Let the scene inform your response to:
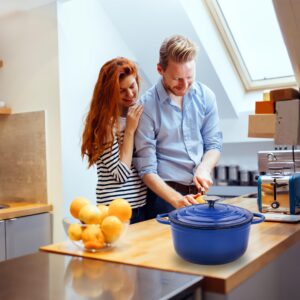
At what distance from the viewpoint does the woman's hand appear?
1721 mm

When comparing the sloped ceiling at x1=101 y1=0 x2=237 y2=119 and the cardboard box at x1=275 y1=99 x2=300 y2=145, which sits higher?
the sloped ceiling at x1=101 y1=0 x2=237 y2=119

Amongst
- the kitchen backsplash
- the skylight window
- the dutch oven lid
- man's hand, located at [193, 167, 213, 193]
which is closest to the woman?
man's hand, located at [193, 167, 213, 193]

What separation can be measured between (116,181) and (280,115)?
701mm

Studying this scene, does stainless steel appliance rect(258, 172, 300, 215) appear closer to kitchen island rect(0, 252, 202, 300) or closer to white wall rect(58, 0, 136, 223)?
kitchen island rect(0, 252, 202, 300)

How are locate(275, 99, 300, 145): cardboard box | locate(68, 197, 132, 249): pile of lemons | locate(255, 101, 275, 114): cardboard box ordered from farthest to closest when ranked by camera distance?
locate(255, 101, 275, 114): cardboard box
locate(275, 99, 300, 145): cardboard box
locate(68, 197, 132, 249): pile of lemons

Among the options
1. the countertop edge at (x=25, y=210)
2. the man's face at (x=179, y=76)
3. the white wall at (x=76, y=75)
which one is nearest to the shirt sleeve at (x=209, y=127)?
the man's face at (x=179, y=76)

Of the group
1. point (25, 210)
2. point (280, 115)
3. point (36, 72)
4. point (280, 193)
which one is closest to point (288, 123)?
point (280, 115)

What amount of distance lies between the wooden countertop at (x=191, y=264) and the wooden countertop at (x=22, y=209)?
1216mm

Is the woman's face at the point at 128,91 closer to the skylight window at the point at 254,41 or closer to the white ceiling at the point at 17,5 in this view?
the white ceiling at the point at 17,5

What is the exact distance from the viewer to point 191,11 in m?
2.86

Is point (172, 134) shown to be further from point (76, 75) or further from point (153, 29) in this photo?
point (153, 29)

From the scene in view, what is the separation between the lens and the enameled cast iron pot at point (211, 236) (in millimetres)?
973

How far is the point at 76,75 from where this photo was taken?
2734 millimetres

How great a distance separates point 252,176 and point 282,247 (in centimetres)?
231
